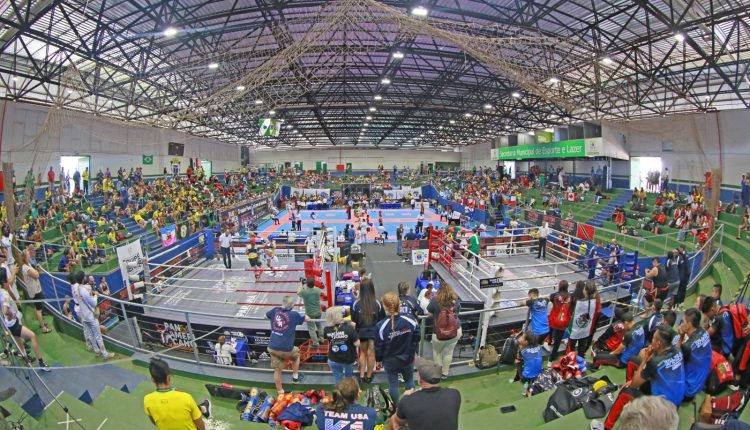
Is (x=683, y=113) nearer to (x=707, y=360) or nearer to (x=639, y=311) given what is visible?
(x=639, y=311)

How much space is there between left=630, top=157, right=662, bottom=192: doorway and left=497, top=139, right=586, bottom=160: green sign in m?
5.85

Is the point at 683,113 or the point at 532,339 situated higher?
the point at 683,113

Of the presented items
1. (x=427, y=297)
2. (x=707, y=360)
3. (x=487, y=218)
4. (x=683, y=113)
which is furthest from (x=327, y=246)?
(x=683, y=113)

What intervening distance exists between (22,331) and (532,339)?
26.9ft

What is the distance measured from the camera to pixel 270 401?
4.86m

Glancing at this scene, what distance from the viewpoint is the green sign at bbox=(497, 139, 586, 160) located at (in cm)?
3108

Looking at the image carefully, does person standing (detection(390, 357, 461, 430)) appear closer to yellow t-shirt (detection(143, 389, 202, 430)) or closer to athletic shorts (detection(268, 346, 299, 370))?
yellow t-shirt (detection(143, 389, 202, 430))

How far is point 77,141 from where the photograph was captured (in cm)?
2597

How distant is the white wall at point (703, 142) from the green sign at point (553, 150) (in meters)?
2.33

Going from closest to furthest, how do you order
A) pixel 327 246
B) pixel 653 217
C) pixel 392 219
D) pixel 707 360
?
1. pixel 707 360
2. pixel 327 246
3. pixel 653 217
4. pixel 392 219

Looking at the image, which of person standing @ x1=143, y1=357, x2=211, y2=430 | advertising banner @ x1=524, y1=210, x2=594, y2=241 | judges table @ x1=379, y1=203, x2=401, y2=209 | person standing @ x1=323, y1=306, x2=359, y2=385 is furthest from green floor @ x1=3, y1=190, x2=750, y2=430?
judges table @ x1=379, y1=203, x2=401, y2=209

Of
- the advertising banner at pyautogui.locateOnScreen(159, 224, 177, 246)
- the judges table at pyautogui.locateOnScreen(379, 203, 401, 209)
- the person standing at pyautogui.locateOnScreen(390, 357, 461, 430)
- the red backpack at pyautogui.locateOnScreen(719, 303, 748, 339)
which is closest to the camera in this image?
the person standing at pyautogui.locateOnScreen(390, 357, 461, 430)

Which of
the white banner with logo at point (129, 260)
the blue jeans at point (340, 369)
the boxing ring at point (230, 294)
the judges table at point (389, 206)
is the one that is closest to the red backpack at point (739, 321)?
the blue jeans at point (340, 369)

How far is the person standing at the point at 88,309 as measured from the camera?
6547mm
